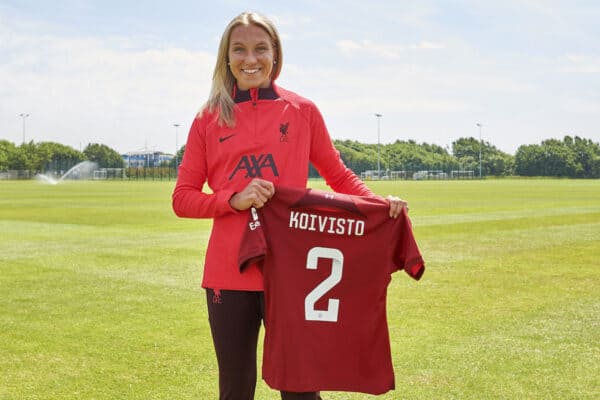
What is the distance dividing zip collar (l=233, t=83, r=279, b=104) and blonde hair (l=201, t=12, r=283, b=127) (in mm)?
42

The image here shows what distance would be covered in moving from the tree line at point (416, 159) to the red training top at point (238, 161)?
106833mm

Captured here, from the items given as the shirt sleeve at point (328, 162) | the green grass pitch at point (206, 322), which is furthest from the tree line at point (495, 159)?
the shirt sleeve at point (328, 162)

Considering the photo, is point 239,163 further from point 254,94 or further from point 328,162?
point 328,162

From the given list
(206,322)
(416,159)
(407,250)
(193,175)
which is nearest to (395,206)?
(407,250)

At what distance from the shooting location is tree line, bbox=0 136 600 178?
11831cm

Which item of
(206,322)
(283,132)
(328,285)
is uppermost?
(283,132)

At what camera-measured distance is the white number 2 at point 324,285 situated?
9.86ft

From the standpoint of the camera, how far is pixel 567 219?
811 inches

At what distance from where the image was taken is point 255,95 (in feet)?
9.94

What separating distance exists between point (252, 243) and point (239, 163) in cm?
36

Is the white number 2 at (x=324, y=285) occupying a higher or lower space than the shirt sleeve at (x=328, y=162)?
lower

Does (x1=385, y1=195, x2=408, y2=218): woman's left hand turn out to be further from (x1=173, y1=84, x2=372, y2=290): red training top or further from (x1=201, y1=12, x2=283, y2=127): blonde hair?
(x1=201, y1=12, x2=283, y2=127): blonde hair

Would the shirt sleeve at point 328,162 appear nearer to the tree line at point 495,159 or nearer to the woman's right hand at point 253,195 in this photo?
the woman's right hand at point 253,195

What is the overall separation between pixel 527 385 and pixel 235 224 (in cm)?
317
